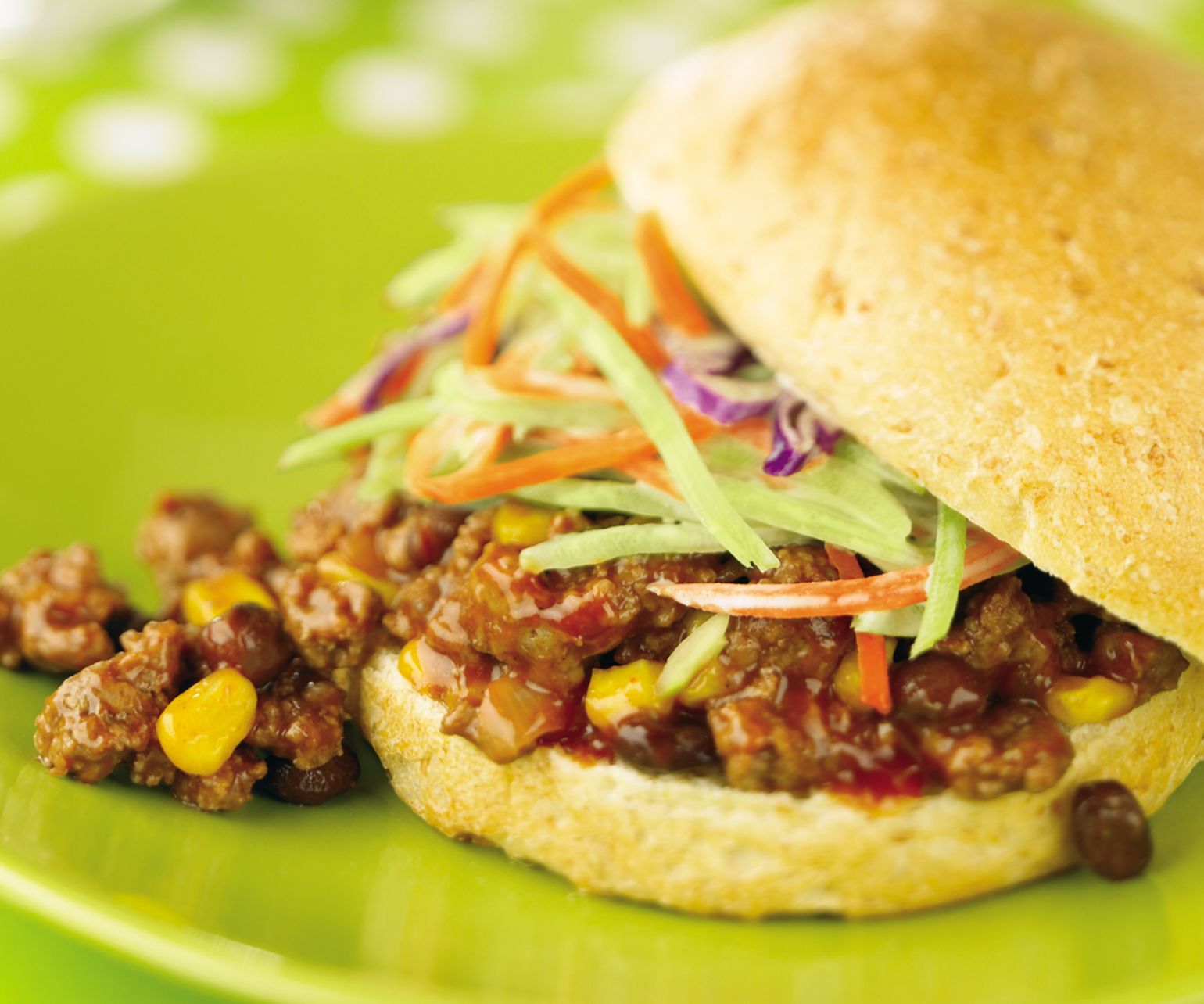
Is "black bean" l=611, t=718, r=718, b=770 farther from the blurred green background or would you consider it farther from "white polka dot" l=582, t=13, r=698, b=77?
"white polka dot" l=582, t=13, r=698, b=77

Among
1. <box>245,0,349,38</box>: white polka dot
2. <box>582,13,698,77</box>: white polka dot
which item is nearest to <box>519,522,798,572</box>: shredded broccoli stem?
<box>582,13,698,77</box>: white polka dot

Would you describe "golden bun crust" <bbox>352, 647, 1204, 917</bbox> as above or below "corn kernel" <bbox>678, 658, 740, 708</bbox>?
below

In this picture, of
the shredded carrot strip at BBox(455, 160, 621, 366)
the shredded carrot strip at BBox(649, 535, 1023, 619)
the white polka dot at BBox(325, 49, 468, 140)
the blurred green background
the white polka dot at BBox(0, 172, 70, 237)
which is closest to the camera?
the shredded carrot strip at BBox(649, 535, 1023, 619)

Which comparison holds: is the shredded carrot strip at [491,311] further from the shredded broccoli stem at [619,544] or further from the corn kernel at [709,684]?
the corn kernel at [709,684]

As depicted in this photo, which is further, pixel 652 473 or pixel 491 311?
pixel 491 311

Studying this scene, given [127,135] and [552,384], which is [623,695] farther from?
[127,135]

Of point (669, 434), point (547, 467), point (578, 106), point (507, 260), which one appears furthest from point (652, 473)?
point (578, 106)
